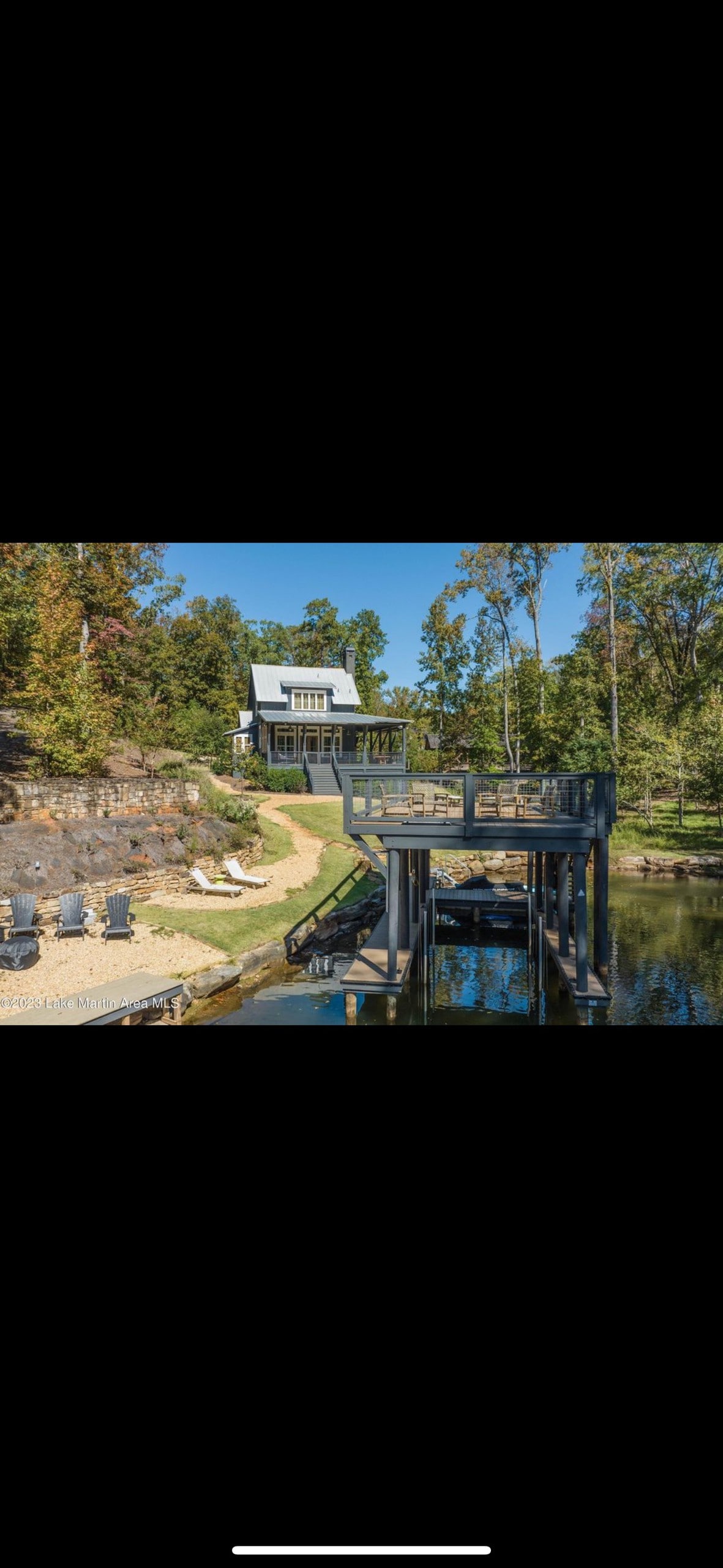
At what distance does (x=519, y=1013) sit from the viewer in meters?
5.81

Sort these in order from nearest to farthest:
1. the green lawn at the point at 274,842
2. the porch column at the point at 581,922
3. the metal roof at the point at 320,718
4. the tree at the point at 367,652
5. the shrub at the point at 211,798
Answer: the porch column at the point at 581,922, the shrub at the point at 211,798, the green lawn at the point at 274,842, the tree at the point at 367,652, the metal roof at the point at 320,718

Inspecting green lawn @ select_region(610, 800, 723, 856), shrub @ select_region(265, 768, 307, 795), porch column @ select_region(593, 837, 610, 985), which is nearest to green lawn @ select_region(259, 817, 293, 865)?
shrub @ select_region(265, 768, 307, 795)

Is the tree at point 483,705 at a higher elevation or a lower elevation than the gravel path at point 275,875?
higher

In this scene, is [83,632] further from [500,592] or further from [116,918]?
[500,592]

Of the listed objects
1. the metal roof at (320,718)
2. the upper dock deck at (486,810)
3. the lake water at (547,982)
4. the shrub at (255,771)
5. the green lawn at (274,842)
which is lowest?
the lake water at (547,982)

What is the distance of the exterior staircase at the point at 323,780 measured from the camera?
9219mm

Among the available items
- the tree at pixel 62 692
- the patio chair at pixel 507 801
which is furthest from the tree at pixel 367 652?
the tree at pixel 62 692

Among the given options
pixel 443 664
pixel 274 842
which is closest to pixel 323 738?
pixel 443 664

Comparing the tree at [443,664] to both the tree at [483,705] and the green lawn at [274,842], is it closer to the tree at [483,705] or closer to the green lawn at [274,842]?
the tree at [483,705]

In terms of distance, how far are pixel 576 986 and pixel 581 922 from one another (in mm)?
500

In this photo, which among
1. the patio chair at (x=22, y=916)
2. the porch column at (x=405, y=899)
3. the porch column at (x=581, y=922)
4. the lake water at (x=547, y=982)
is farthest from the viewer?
the porch column at (x=405, y=899)

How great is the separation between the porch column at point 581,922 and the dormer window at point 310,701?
5781mm

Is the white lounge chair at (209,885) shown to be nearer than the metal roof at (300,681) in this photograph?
Yes
